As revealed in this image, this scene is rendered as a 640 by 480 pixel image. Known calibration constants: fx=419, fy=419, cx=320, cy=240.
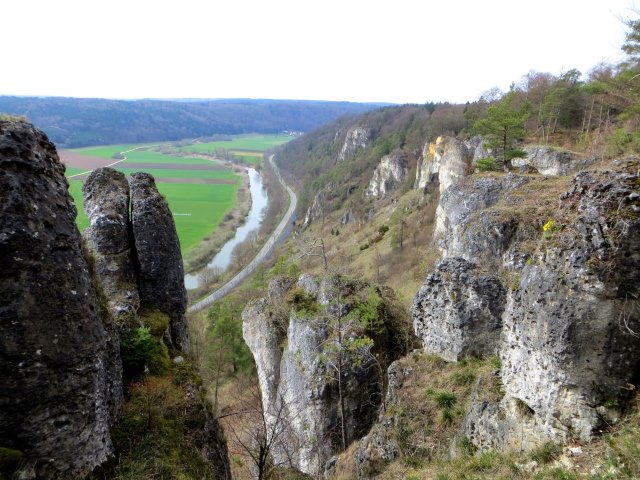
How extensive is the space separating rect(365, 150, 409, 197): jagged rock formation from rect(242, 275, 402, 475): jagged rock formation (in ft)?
266

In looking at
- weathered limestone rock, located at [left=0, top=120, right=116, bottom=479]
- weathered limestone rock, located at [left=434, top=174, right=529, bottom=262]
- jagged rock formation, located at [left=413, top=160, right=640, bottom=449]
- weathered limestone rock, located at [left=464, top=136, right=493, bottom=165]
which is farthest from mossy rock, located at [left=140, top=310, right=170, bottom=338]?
weathered limestone rock, located at [left=464, top=136, right=493, bottom=165]

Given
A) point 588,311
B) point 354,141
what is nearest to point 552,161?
point 588,311

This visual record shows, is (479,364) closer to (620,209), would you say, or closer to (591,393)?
(591,393)

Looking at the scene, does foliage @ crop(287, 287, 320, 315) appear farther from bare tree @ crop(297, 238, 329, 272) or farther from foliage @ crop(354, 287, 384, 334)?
bare tree @ crop(297, 238, 329, 272)

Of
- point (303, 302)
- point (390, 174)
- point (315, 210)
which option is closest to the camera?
point (303, 302)

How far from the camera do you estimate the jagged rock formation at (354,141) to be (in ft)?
507

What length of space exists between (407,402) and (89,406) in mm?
8876

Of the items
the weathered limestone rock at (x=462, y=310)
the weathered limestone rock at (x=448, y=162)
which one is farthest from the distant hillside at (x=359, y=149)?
the weathered limestone rock at (x=462, y=310)

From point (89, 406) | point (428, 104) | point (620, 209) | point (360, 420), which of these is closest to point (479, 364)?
point (360, 420)

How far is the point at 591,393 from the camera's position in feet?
25.9

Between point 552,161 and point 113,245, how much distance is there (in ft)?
109

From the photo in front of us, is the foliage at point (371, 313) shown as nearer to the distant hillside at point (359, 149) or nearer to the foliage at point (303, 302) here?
the foliage at point (303, 302)

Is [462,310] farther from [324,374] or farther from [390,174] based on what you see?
[390,174]

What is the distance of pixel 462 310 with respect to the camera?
45.1 feet
